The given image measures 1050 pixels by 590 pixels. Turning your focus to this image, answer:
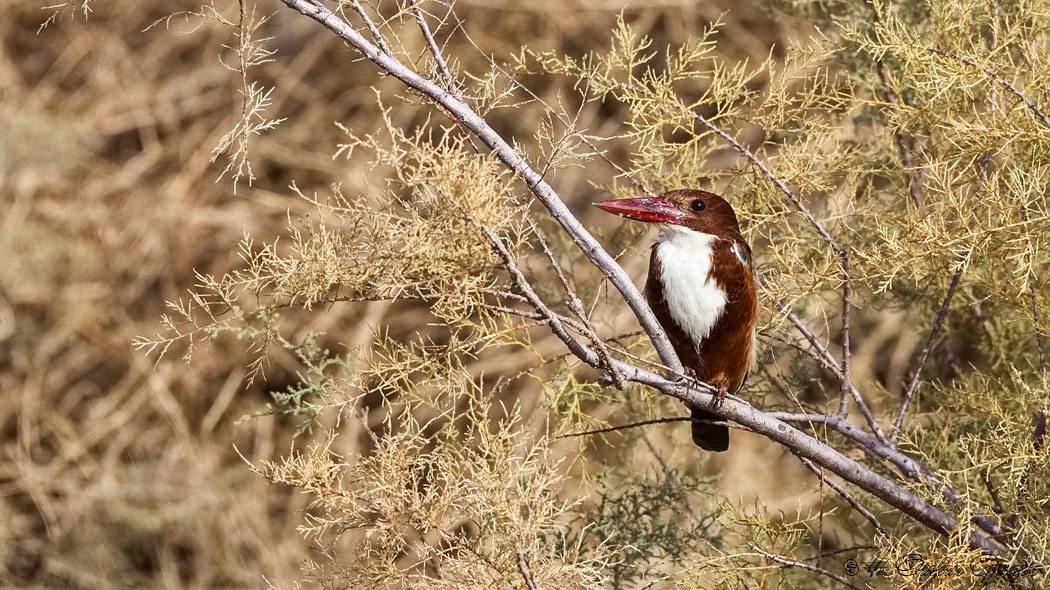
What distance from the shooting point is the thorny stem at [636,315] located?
1475 mm

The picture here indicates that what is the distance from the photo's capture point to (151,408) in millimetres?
3969

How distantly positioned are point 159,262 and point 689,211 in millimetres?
2711

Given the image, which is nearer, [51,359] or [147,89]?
[51,359]

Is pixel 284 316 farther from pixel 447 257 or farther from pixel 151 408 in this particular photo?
pixel 447 257

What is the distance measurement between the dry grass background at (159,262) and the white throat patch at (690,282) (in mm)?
1868

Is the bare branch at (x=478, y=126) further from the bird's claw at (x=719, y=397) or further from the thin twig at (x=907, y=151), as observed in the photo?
the thin twig at (x=907, y=151)

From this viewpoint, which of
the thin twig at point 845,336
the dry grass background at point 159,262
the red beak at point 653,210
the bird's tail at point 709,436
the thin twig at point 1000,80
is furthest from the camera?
the dry grass background at point 159,262

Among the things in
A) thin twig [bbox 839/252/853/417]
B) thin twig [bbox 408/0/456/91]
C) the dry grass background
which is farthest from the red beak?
the dry grass background

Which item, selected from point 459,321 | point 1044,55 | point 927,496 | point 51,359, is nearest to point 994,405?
point 927,496

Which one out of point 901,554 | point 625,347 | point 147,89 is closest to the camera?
point 901,554

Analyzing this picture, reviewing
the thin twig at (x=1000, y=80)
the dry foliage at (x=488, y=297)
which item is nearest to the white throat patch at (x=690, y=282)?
the dry foliage at (x=488, y=297)

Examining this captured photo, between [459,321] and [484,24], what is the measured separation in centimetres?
298

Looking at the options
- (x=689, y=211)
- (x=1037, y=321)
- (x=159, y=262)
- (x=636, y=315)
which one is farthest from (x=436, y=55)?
(x=159, y=262)

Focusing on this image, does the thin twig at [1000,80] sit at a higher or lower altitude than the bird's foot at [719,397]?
higher
